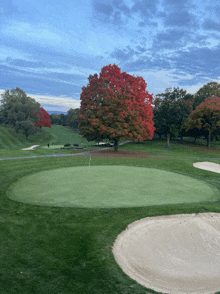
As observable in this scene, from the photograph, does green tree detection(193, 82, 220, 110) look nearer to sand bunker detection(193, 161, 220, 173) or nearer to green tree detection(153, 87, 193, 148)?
green tree detection(153, 87, 193, 148)

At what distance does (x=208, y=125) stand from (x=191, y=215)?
39.7 meters

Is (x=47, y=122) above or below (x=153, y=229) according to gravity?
above

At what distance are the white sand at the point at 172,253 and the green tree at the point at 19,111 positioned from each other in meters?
49.0

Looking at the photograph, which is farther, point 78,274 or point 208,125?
point 208,125

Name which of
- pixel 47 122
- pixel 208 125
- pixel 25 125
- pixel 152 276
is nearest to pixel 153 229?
pixel 152 276

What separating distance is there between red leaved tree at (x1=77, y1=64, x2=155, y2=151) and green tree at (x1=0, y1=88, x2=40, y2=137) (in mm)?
26112

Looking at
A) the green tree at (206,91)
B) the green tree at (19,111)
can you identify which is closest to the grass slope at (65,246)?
the green tree at (19,111)

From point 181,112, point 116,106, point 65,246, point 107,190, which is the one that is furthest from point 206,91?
point 65,246

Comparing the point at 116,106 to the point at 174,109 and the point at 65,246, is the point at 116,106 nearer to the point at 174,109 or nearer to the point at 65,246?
the point at 174,109

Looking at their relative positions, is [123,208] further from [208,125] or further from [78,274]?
[208,125]

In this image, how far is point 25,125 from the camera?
51531 millimetres

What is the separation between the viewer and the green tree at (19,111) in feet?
172

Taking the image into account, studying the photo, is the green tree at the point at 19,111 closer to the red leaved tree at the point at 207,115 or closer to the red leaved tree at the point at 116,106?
the red leaved tree at the point at 116,106

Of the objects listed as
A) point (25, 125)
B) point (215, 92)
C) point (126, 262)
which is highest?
point (215, 92)
